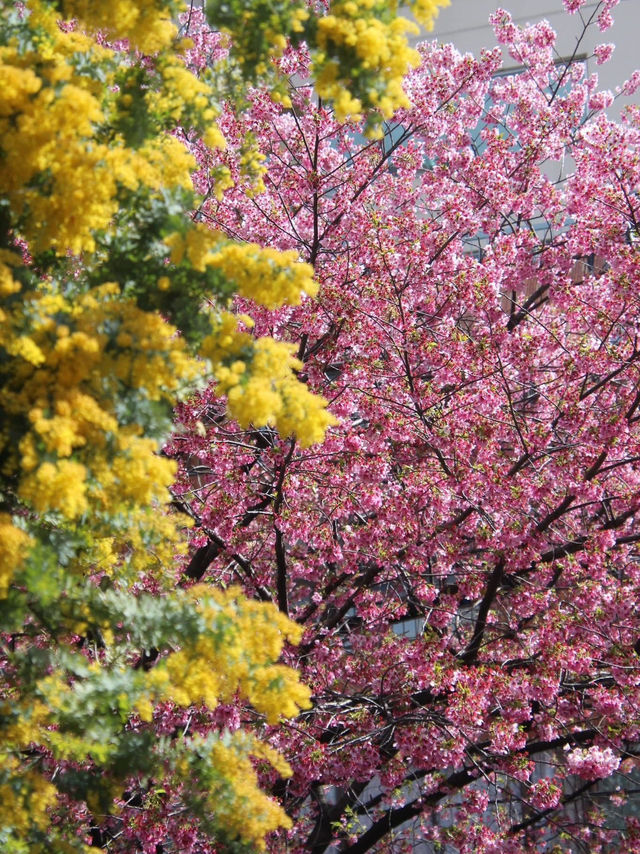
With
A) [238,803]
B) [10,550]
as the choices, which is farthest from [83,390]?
[238,803]

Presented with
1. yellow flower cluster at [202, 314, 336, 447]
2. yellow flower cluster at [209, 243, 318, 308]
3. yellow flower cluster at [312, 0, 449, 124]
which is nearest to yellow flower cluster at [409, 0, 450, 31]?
yellow flower cluster at [312, 0, 449, 124]

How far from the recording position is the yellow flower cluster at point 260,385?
11.8 feet

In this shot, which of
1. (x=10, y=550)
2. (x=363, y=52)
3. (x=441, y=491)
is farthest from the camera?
(x=441, y=491)

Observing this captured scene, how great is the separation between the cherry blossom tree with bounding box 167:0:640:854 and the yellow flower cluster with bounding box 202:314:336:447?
3.33 meters

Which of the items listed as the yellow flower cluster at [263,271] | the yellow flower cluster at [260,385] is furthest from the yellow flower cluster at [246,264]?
the yellow flower cluster at [260,385]

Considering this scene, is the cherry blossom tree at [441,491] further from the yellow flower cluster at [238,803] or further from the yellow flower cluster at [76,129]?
the yellow flower cluster at [76,129]

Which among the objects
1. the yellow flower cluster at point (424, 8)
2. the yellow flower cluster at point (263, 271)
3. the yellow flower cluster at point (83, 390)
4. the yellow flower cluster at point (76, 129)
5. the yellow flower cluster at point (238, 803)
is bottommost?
the yellow flower cluster at point (238, 803)

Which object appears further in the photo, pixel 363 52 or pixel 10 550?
pixel 363 52

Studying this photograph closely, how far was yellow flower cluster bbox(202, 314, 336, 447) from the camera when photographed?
3.60 meters

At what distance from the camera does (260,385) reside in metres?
3.59

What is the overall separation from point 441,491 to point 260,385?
405cm

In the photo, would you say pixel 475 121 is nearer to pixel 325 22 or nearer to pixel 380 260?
pixel 380 260

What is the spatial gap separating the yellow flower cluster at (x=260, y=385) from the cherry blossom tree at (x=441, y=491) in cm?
333

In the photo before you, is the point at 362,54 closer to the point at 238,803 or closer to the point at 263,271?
the point at 263,271
